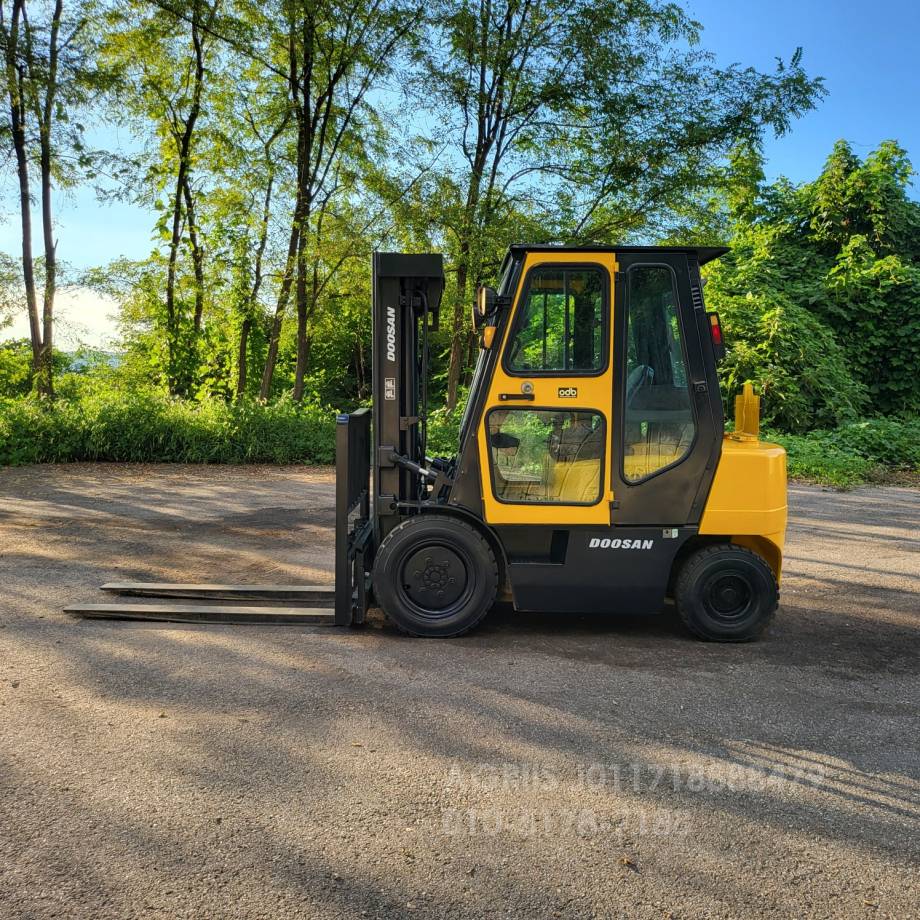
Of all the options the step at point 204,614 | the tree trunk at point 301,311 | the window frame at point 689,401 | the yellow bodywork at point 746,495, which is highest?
the tree trunk at point 301,311

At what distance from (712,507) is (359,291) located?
1120 centimetres

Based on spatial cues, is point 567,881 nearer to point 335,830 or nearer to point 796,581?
point 335,830

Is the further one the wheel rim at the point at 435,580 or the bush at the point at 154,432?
the bush at the point at 154,432

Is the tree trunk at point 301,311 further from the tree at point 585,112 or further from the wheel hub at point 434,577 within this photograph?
the wheel hub at point 434,577

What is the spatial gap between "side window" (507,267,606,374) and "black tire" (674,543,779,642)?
4.34 ft

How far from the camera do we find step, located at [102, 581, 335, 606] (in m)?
5.64

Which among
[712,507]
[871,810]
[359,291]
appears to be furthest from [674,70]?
[871,810]

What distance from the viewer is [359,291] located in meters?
14.9

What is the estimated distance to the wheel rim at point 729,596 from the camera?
482 cm

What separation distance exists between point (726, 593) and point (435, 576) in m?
1.72

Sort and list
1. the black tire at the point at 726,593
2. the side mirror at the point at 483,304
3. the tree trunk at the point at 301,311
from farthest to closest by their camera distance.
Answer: the tree trunk at the point at 301,311 → the black tire at the point at 726,593 → the side mirror at the point at 483,304

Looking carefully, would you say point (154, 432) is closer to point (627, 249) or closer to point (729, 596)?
point (627, 249)

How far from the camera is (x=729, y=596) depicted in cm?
487

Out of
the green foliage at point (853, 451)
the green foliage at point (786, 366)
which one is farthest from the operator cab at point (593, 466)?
the green foliage at point (786, 366)
